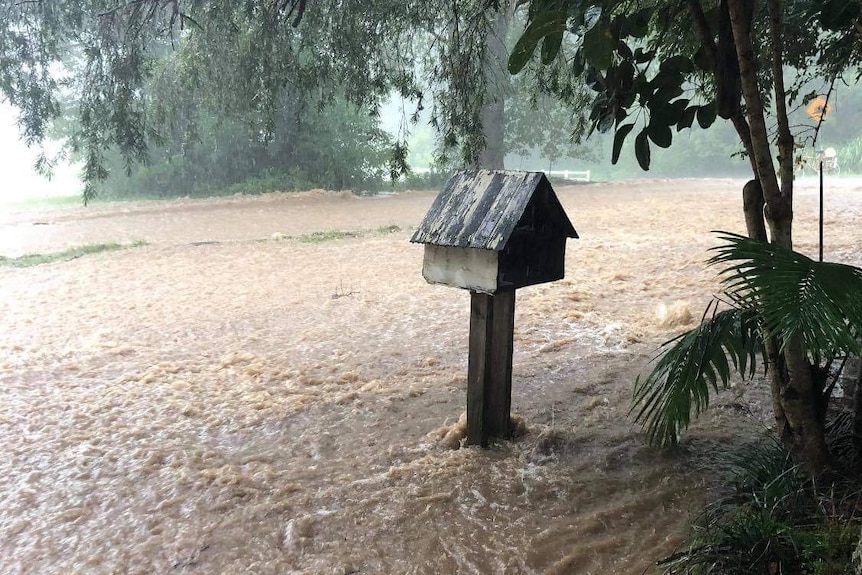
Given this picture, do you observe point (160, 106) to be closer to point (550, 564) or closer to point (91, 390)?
point (91, 390)

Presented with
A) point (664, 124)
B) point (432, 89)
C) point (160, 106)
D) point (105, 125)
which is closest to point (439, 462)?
point (664, 124)

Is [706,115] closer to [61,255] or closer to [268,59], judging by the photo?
[268,59]

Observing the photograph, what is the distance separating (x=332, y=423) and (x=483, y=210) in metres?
1.94

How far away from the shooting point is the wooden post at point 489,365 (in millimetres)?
3701

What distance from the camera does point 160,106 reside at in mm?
9688

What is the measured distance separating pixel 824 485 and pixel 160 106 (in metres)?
9.46

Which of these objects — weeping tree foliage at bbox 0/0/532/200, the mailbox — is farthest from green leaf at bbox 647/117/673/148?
weeping tree foliage at bbox 0/0/532/200

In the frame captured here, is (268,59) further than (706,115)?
Yes

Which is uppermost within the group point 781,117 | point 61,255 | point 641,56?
point 641,56

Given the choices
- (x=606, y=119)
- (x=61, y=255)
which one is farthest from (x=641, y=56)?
(x=61, y=255)

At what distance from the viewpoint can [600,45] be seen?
251 cm

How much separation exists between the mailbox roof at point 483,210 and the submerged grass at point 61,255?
31.5 feet

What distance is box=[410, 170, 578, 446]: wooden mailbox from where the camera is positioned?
11.2 ft

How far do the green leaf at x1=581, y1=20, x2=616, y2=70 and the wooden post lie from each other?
143cm
